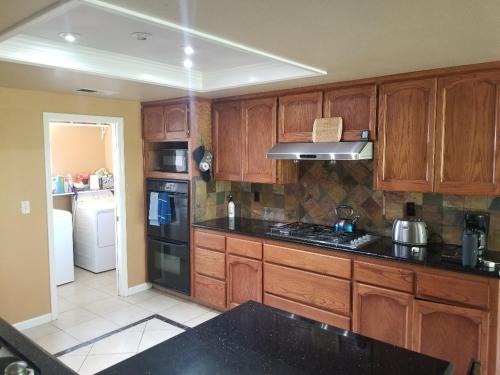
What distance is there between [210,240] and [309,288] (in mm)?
1151

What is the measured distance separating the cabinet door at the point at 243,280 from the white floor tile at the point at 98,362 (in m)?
1.10

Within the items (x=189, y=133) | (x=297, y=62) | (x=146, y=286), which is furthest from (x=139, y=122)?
(x=297, y=62)

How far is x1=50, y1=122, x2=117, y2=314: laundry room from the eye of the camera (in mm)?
4715

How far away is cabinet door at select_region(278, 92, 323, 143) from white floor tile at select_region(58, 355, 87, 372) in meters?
2.43

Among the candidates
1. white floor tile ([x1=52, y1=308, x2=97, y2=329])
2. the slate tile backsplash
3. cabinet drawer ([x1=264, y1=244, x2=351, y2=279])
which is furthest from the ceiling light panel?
white floor tile ([x1=52, y1=308, x2=97, y2=329])

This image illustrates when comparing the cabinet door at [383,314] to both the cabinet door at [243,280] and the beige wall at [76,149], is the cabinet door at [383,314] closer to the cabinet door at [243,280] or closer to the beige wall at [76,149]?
the cabinet door at [243,280]

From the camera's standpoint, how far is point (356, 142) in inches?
120

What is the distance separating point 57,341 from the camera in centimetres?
332

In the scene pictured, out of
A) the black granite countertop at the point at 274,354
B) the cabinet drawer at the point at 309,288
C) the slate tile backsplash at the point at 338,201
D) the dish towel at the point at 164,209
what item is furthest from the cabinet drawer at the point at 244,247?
the black granite countertop at the point at 274,354

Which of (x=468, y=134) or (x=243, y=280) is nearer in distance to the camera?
(x=468, y=134)

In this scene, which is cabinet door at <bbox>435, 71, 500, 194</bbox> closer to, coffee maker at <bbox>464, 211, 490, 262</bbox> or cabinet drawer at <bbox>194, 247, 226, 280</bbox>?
coffee maker at <bbox>464, 211, 490, 262</bbox>

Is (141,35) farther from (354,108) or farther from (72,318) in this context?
(72,318)

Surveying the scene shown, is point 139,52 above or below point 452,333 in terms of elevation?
above

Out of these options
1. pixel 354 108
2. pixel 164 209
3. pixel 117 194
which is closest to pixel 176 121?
pixel 164 209
